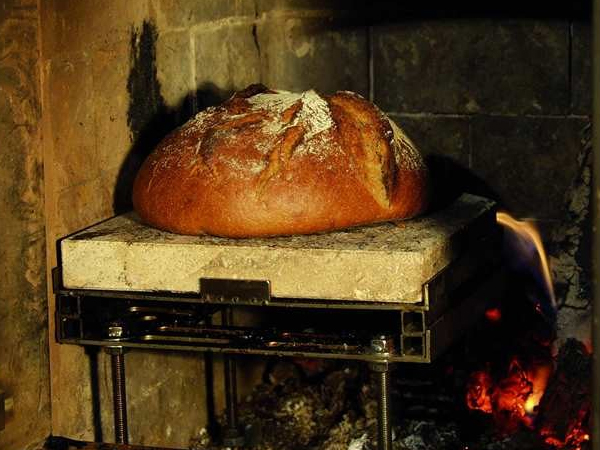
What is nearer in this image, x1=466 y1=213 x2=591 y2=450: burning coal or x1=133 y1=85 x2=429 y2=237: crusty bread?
x1=133 y1=85 x2=429 y2=237: crusty bread

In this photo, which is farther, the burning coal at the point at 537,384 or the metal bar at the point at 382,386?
the burning coal at the point at 537,384

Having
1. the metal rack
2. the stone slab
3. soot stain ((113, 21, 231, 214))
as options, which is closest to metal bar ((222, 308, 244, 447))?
the metal rack

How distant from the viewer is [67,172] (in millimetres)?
3768

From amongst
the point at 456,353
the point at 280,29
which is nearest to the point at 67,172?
the point at 280,29

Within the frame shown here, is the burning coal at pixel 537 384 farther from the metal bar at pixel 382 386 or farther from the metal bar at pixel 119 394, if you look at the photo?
the metal bar at pixel 119 394

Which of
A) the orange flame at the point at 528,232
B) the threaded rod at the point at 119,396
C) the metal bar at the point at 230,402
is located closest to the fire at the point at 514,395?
the orange flame at the point at 528,232

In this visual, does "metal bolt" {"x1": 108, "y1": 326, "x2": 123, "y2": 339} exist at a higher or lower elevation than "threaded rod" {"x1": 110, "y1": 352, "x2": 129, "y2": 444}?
higher

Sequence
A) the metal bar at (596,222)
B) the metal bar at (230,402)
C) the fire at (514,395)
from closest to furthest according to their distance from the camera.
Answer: the metal bar at (596,222)
the fire at (514,395)
the metal bar at (230,402)

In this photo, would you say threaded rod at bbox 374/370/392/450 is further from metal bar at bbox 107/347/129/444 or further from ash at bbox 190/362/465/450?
ash at bbox 190/362/465/450

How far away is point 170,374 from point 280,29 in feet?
4.44

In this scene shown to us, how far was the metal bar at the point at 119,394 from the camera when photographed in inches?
147

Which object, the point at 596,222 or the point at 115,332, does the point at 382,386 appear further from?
the point at 596,222

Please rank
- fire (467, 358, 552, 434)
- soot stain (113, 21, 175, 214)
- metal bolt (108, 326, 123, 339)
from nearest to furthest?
metal bolt (108, 326, 123, 339)
soot stain (113, 21, 175, 214)
fire (467, 358, 552, 434)

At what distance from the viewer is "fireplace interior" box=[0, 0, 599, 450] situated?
353cm
